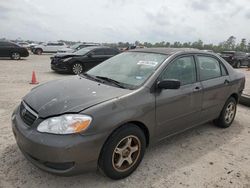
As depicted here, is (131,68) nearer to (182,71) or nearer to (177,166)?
(182,71)

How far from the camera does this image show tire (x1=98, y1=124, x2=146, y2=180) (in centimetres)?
278

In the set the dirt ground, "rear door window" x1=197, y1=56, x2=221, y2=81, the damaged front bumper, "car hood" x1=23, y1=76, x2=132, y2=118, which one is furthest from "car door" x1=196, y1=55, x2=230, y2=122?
the damaged front bumper

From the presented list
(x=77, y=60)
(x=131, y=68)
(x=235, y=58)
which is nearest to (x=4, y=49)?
(x=77, y=60)

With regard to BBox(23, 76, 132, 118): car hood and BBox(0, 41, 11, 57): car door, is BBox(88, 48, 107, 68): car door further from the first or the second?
BBox(0, 41, 11, 57): car door

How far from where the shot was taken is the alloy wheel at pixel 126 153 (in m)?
2.93

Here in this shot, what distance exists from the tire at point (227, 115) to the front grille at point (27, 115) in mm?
3530

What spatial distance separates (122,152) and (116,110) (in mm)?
557

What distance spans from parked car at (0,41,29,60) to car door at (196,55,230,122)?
676 inches

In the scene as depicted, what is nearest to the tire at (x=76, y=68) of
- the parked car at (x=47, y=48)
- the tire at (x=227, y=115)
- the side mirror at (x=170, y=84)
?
the tire at (x=227, y=115)

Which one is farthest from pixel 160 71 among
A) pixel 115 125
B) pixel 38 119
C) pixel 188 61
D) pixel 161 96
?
pixel 38 119

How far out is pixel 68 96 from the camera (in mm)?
2988

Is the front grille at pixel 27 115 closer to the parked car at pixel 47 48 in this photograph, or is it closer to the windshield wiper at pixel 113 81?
the windshield wiper at pixel 113 81

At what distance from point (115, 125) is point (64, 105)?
626 mm

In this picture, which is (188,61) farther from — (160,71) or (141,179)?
(141,179)
